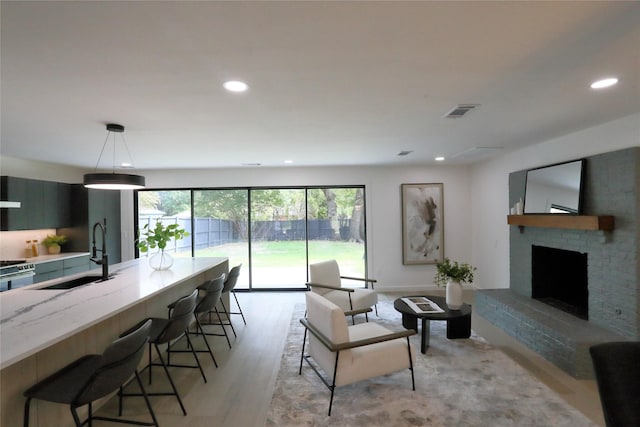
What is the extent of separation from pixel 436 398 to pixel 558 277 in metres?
A: 2.95

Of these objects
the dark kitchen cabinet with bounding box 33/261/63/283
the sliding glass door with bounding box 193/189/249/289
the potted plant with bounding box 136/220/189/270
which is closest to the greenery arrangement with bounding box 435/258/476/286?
the potted plant with bounding box 136/220/189/270

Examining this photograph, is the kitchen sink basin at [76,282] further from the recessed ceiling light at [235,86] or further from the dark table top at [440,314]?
the dark table top at [440,314]

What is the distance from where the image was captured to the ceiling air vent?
2.82m

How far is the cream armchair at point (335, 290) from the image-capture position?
4.42 m

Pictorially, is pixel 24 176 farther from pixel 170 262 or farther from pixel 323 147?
pixel 323 147

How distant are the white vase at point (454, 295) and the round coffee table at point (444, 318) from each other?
2.4 inches

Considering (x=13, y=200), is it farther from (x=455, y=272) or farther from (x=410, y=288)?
(x=410, y=288)

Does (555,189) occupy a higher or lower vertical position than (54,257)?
higher

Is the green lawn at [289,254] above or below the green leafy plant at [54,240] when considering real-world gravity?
below

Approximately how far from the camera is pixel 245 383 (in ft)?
9.96

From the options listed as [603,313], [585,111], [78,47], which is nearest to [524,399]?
[603,313]

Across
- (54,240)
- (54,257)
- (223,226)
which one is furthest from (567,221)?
(54,240)

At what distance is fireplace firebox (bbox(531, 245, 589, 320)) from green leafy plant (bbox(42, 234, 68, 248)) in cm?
770

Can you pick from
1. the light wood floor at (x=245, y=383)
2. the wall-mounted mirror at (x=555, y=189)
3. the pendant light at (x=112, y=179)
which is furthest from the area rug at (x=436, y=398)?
the pendant light at (x=112, y=179)
